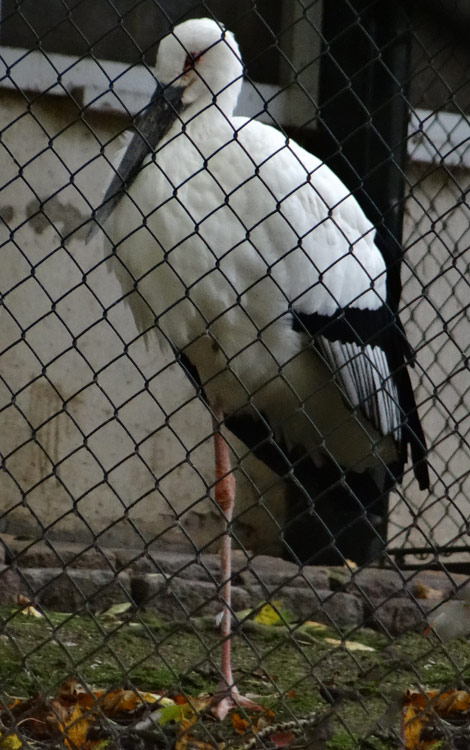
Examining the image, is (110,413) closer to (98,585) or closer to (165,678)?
(98,585)

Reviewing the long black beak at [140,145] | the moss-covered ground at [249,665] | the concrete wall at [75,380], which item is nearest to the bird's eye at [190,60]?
the long black beak at [140,145]

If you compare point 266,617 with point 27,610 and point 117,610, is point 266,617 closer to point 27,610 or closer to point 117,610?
point 117,610

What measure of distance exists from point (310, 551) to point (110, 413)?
1.02 meters

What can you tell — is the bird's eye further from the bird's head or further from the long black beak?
the long black beak

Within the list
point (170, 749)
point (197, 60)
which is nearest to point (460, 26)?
point (197, 60)

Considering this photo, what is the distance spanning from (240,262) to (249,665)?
118 cm

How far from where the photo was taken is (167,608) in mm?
3871

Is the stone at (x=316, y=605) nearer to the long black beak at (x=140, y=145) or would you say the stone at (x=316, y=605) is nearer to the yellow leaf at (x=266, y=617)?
the yellow leaf at (x=266, y=617)

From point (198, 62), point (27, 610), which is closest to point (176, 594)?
point (27, 610)

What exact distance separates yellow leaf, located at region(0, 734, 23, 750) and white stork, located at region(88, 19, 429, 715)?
2.29 feet

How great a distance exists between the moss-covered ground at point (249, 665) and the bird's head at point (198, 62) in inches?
59.9

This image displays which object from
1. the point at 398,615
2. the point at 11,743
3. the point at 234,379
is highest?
the point at 234,379

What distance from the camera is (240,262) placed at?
3.13m

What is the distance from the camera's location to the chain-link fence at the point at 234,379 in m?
2.46
